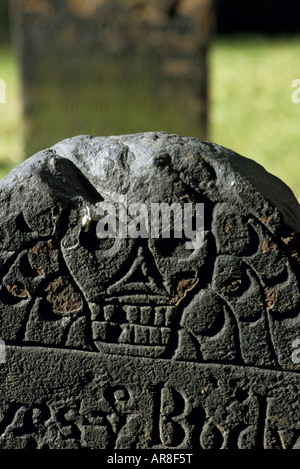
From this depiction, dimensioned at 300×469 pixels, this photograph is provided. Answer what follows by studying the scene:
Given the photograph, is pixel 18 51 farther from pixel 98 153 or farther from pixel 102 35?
pixel 98 153

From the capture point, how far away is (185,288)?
2.01 metres

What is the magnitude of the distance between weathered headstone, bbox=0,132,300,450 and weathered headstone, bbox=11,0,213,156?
2511 mm

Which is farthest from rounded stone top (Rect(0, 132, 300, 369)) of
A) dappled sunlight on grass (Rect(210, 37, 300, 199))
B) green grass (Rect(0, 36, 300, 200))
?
green grass (Rect(0, 36, 300, 200))

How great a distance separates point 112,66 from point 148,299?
279 cm

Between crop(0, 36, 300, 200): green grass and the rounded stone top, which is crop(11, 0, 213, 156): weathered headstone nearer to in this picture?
crop(0, 36, 300, 200): green grass

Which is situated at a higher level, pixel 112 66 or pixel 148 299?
pixel 112 66

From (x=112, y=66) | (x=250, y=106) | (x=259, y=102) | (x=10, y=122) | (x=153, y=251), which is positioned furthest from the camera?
(x=259, y=102)

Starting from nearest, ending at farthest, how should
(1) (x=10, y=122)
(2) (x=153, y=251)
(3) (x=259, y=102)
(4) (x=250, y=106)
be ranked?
(2) (x=153, y=251) < (1) (x=10, y=122) < (4) (x=250, y=106) < (3) (x=259, y=102)

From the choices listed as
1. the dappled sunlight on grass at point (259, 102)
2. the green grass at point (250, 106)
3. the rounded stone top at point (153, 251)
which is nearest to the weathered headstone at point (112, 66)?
the green grass at point (250, 106)

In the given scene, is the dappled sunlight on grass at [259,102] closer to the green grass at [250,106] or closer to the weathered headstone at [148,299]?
the green grass at [250,106]

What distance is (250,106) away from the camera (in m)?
6.91

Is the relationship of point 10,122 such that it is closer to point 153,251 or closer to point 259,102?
point 259,102

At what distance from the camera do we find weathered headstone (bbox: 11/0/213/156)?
438 cm

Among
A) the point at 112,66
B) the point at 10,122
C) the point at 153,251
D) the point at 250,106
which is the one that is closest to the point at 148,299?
the point at 153,251
